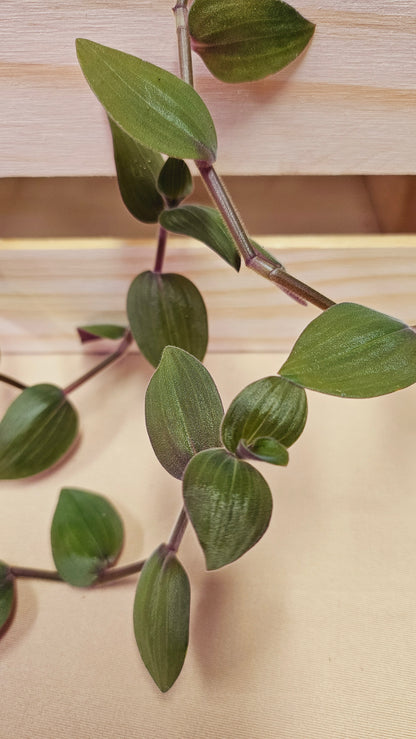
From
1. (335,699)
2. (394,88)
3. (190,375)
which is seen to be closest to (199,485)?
(190,375)

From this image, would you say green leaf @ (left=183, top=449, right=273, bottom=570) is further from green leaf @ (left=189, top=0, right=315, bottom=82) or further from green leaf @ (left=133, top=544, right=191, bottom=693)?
green leaf @ (left=189, top=0, right=315, bottom=82)

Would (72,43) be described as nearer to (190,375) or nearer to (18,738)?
(190,375)

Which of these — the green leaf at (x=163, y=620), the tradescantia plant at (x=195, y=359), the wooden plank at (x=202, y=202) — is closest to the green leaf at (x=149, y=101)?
the tradescantia plant at (x=195, y=359)

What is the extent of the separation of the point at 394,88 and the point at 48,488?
A: 367 millimetres

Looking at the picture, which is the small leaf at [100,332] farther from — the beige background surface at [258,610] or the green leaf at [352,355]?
the green leaf at [352,355]

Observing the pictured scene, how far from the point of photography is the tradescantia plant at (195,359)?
10.6 inches

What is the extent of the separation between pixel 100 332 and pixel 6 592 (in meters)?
0.21

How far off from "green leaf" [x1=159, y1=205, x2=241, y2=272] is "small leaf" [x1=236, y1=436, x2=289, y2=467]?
126 millimetres

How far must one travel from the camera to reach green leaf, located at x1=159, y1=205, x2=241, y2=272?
0.37 metres

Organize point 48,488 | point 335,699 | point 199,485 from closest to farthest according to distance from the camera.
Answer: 1. point 199,485
2. point 335,699
3. point 48,488

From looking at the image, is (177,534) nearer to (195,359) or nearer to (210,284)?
(195,359)

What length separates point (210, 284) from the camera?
1.70 feet

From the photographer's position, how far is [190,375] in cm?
31

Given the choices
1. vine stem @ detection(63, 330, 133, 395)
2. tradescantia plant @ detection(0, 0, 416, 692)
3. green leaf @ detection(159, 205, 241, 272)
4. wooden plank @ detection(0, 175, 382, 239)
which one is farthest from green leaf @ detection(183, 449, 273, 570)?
wooden plank @ detection(0, 175, 382, 239)
